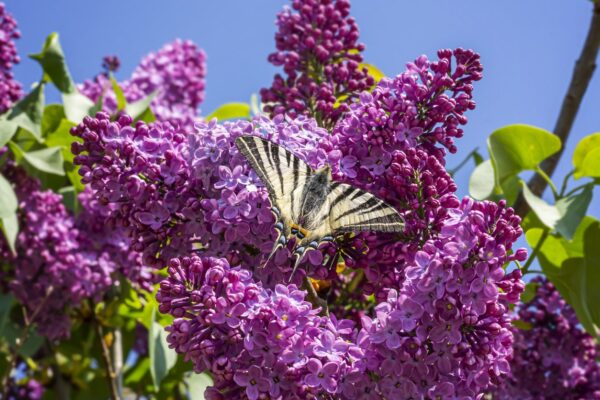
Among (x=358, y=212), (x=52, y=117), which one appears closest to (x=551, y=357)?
(x=358, y=212)

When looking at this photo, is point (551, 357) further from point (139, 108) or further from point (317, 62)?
point (139, 108)

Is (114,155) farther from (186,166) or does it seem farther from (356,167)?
(356,167)

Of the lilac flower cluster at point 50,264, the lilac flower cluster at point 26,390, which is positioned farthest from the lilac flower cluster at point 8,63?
the lilac flower cluster at point 26,390

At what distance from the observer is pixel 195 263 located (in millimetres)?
1877

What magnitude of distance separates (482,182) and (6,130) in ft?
6.17

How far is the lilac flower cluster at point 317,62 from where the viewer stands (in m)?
2.96

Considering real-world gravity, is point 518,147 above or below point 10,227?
above

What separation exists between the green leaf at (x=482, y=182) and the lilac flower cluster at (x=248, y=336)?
113 cm

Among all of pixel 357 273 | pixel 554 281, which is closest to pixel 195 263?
pixel 357 273

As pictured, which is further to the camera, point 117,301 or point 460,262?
point 117,301

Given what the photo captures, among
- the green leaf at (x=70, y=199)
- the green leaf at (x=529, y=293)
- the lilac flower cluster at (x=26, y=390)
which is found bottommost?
the lilac flower cluster at (x=26, y=390)

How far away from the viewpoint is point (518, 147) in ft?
9.80

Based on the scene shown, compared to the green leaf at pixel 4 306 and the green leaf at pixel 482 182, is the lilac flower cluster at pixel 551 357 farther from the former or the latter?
the green leaf at pixel 4 306

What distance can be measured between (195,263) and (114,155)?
505 millimetres
